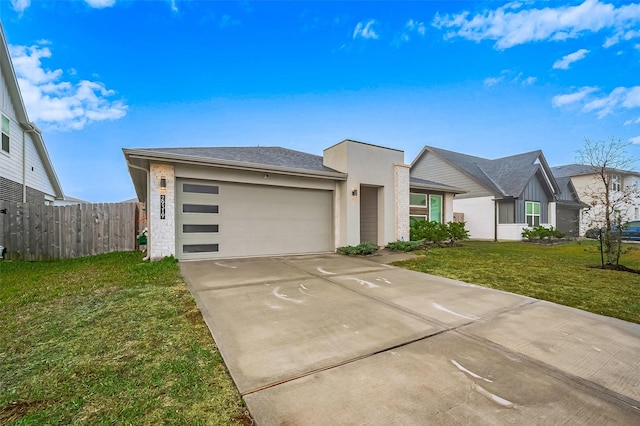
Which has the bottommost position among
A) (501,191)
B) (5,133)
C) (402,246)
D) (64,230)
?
(402,246)

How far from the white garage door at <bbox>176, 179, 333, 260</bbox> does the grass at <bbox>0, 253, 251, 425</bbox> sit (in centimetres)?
335

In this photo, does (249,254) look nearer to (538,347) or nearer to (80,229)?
(80,229)

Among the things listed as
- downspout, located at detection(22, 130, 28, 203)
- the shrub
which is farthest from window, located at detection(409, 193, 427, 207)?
downspout, located at detection(22, 130, 28, 203)

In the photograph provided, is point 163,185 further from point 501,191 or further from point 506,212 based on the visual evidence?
point 506,212

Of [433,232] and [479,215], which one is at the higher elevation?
[479,215]

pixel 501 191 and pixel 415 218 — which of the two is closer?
pixel 415 218

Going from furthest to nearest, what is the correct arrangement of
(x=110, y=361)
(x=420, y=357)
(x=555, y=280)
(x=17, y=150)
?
1. (x=17, y=150)
2. (x=555, y=280)
3. (x=420, y=357)
4. (x=110, y=361)

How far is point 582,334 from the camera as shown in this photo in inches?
118

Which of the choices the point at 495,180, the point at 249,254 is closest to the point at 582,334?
the point at 249,254

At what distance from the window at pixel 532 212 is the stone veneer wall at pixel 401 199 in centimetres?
1088

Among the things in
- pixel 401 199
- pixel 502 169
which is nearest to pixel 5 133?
pixel 401 199

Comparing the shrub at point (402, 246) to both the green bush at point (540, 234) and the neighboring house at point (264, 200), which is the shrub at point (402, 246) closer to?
the neighboring house at point (264, 200)

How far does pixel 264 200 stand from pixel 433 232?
23.0 feet

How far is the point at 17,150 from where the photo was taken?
34.0 feet
